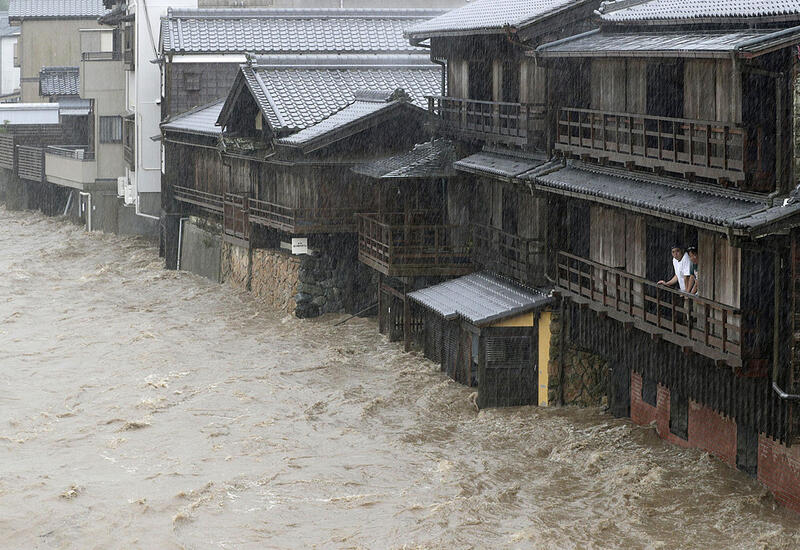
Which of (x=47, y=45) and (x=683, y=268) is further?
(x=47, y=45)

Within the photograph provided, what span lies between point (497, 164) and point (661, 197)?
7.70m

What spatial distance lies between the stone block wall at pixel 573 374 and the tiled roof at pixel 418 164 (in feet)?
20.4

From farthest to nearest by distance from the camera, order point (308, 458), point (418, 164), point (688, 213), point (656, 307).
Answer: point (418, 164) < point (308, 458) < point (656, 307) < point (688, 213)

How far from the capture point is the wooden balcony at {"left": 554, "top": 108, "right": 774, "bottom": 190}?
1836cm

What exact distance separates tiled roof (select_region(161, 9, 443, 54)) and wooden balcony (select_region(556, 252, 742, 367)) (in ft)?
66.9

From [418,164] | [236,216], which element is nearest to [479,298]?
[418,164]

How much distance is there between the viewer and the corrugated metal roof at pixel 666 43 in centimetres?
1766

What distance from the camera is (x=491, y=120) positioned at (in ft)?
94.6

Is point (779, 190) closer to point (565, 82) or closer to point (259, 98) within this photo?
point (565, 82)

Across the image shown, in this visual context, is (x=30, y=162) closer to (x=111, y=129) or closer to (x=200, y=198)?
(x=111, y=129)

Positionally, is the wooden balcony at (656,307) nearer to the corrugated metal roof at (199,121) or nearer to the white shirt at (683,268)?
the white shirt at (683,268)

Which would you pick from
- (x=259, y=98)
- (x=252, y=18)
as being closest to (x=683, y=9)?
(x=259, y=98)

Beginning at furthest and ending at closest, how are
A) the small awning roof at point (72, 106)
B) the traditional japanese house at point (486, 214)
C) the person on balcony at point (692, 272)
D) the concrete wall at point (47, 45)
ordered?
1. the concrete wall at point (47, 45)
2. the small awning roof at point (72, 106)
3. the traditional japanese house at point (486, 214)
4. the person on balcony at point (692, 272)

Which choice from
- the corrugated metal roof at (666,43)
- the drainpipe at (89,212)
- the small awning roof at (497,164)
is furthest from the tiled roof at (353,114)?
the drainpipe at (89,212)
